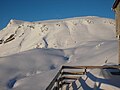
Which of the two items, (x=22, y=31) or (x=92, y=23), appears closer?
(x=92, y=23)

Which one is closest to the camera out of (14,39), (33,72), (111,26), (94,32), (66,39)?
(33,72)

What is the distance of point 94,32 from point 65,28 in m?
8.83

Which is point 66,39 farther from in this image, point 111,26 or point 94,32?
point 111,26

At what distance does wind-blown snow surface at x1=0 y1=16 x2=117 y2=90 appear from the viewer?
836 inches

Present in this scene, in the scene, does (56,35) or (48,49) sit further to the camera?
(56,35)

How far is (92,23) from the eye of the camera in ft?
262

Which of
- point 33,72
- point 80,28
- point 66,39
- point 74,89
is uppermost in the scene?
point 80,28

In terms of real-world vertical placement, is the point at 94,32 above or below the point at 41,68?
above

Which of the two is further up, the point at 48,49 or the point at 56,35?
the point at 56,35

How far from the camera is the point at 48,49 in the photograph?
38.1 meters

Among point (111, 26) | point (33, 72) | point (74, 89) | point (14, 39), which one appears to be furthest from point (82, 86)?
point (14, 39)

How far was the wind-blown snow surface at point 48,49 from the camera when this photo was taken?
21241 millimetres

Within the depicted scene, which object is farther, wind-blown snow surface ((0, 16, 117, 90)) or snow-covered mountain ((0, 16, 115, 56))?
snow-covered mountain ((0, 16, 115, 56))

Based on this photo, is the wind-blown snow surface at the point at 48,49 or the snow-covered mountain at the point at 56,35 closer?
the wind-blown snow surface at the point at 48,49
